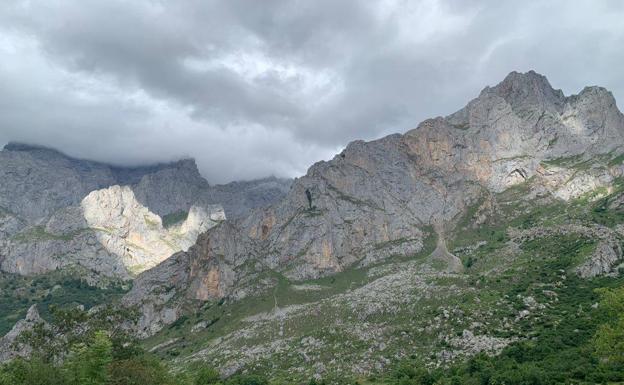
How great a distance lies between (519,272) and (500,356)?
67.3 meters

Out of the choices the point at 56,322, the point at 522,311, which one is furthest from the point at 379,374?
the point at 56,322

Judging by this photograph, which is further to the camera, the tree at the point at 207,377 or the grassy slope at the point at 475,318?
the tree at the point at 207,377

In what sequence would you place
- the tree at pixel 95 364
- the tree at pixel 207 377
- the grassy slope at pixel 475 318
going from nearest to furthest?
the tree at pixel 95 364 → the grassy slope at pixel 475 318 → the tree at pixel 207 377

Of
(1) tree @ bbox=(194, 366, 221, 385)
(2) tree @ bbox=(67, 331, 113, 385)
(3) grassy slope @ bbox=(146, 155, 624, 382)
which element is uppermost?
(2) tree @ bbox=(67, 331, 113, 385)

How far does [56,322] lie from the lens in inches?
4139

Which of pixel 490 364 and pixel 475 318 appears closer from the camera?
pixel 490 364

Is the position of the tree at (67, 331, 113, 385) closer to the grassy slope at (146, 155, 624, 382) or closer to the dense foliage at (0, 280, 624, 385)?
the dense foliage at (0, 280, 624, 385)

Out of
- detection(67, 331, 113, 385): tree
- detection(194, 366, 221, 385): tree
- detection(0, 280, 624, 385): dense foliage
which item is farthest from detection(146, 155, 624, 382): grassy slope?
detection(67, 331, 113, 385): tree

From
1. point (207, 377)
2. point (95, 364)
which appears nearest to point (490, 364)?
point (95, 364)

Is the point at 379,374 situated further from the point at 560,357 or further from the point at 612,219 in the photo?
the point at 612,219

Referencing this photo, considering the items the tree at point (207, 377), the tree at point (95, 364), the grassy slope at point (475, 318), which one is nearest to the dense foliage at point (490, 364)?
the tree at point (95, 364)

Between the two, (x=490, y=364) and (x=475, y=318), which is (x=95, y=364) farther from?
(x=475, y=318)

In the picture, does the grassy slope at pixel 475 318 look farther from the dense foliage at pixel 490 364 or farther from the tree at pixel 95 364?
the tree at pixel 95 364

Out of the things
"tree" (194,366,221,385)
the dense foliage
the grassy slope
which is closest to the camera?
the dense foliage
